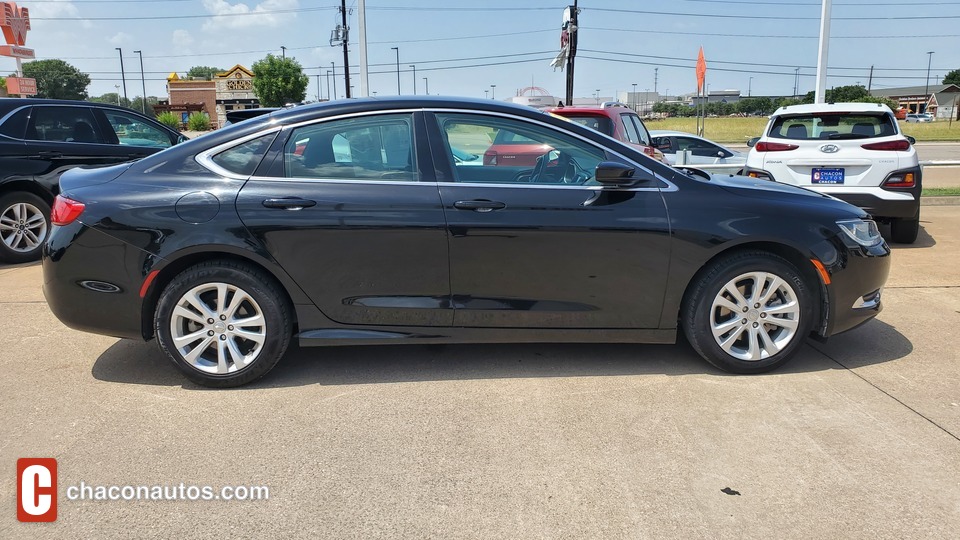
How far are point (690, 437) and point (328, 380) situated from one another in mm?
2089

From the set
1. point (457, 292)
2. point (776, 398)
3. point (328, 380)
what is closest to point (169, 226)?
point (328, 380)

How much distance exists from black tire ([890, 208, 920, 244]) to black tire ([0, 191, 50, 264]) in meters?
9.56

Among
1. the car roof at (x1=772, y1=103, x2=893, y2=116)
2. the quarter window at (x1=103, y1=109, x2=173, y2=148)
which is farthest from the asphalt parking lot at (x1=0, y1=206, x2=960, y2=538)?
the quarter window at (x1=103, y1=109, x2=173, y2=148)

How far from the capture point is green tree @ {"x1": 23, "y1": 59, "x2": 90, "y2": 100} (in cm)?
9543

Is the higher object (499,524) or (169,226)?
(169,226)

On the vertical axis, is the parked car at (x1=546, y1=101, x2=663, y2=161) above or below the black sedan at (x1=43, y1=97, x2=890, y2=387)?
above

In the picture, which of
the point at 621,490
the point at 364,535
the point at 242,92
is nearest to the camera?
the point at 364,535

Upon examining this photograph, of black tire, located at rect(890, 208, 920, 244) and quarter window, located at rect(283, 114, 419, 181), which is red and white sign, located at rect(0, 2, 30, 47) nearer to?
quarter window, located at rect(283, 114, 419, 181)

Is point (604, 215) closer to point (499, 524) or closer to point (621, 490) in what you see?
point (621, 490)

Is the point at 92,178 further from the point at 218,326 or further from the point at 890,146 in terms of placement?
the point at 890,146

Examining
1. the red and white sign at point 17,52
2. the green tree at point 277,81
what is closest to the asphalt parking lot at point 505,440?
the red and white sign at point 17,52

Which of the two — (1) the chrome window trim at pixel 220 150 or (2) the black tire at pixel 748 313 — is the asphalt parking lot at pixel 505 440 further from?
(1) the chrome window trim at pixel 220 150

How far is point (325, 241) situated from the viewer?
3891mm

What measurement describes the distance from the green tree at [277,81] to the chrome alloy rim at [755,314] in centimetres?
6763
